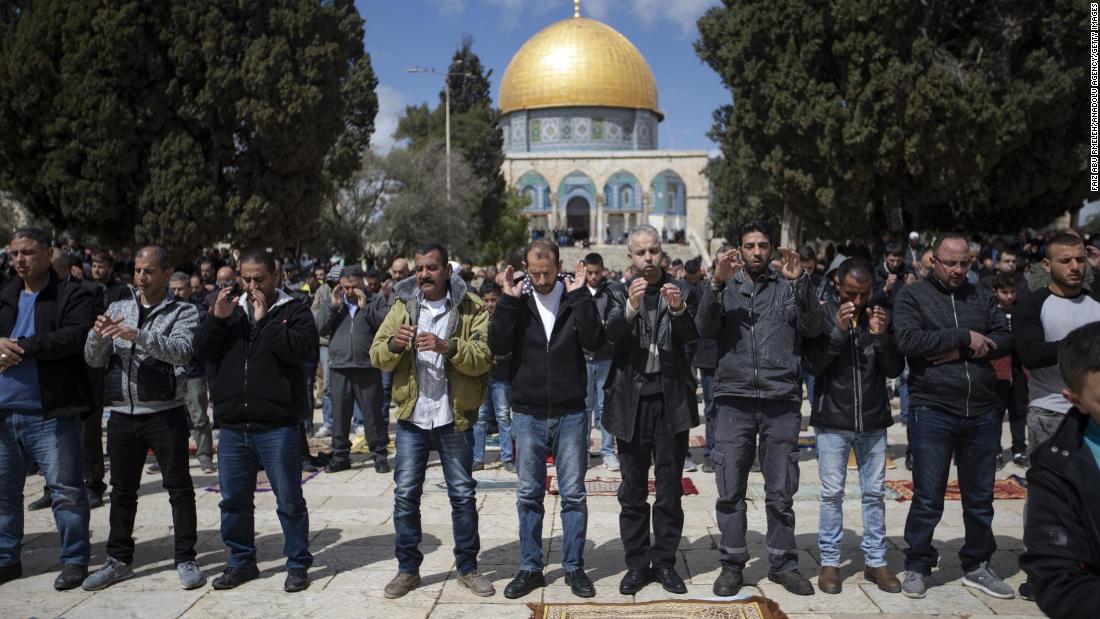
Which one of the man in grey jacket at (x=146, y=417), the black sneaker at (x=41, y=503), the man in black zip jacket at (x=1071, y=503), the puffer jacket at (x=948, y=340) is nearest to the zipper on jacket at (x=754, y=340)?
the puffer jacket at (x=948, y=340)

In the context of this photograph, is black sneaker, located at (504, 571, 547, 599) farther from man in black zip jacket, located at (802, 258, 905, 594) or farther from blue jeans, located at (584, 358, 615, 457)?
blue jeans, located at (584, 358, 615, 457)

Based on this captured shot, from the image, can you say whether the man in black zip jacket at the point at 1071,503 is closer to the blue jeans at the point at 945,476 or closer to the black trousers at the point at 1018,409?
the blue jeans at the point at 945,476

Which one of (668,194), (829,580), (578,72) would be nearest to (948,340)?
(829,580)

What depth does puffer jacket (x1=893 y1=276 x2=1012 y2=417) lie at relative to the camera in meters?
4.48

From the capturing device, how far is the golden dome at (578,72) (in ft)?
186

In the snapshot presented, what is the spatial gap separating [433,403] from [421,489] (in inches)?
18.8

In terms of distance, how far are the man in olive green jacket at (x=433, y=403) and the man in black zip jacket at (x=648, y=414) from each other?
0.77 meters

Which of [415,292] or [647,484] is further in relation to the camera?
[415,292]

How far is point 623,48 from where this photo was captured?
58.6 metres

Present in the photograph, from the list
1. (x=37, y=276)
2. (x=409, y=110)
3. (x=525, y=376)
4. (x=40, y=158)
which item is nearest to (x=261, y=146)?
(x=40, y=158)

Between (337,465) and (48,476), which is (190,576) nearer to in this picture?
(48,476)

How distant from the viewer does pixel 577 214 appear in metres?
56.9

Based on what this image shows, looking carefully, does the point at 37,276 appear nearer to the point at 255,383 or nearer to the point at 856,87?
the point at 255,383

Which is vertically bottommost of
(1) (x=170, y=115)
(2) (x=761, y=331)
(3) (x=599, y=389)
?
(3) (x=599, y=389)
